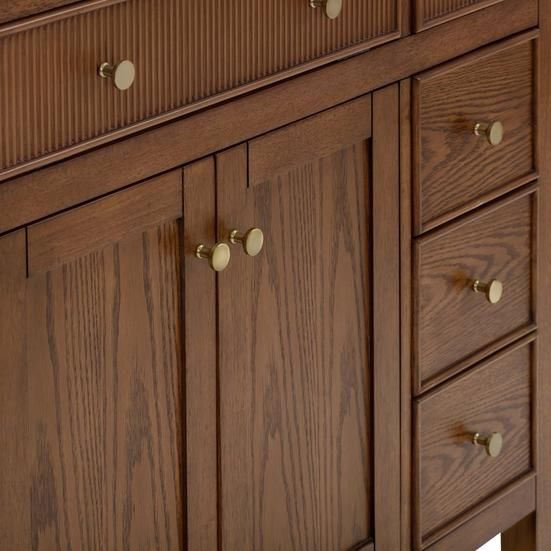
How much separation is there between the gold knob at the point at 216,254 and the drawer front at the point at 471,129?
282mm

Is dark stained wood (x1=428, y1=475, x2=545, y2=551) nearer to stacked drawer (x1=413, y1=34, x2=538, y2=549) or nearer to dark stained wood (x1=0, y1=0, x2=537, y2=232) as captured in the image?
stacked drawer (x1=413, y1=34, x2=538, y2=549)

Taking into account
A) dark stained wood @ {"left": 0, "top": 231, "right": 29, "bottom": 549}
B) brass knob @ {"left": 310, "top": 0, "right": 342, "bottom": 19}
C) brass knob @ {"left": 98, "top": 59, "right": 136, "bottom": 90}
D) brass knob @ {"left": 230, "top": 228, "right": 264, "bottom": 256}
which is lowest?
dark stained wood @ {"left": 0, "top": 231, "right": 29, "bottom": 549}

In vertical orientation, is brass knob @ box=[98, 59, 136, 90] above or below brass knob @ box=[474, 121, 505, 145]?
below

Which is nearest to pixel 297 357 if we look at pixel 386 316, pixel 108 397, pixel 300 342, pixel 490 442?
pixel 300 342

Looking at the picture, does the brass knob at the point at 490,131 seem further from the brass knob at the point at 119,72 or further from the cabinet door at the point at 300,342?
the brass knob at the point at 119,72

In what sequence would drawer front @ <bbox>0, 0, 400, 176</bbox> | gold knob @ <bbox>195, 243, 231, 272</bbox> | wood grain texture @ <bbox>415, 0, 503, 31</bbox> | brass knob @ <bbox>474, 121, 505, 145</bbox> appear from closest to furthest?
drawer front @ <bbox>0, 0, 400, 176</bbox>
gold knob @ <bbox>195, 243, 231, 272</bbox>
wood grain texture @ <bbox>415, 0, 503, 31</bbox>
brass knob @ <bbox>474, 121, 505, 145</bbox>

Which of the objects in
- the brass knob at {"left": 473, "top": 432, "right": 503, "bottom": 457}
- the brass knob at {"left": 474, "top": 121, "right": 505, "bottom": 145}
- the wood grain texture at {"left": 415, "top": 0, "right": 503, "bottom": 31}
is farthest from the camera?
the brass knob at {"left": 473, "top": 432, "right": 503, "bottom": 457}

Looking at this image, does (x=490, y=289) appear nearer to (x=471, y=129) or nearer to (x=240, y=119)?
(x=471, y=129)

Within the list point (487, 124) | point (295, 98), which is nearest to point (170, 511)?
point (295, 98)

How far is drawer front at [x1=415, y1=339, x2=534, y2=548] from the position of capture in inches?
62.6

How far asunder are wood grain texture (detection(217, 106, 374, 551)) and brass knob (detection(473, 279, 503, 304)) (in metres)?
0.16

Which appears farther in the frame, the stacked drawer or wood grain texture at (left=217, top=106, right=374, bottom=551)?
the stacked drawer

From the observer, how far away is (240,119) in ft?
4.18

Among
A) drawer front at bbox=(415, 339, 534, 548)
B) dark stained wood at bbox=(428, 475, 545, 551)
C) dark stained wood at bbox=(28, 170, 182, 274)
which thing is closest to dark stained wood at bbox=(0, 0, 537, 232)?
dark stained wood at bbox=(28, 170, 182, 274)
